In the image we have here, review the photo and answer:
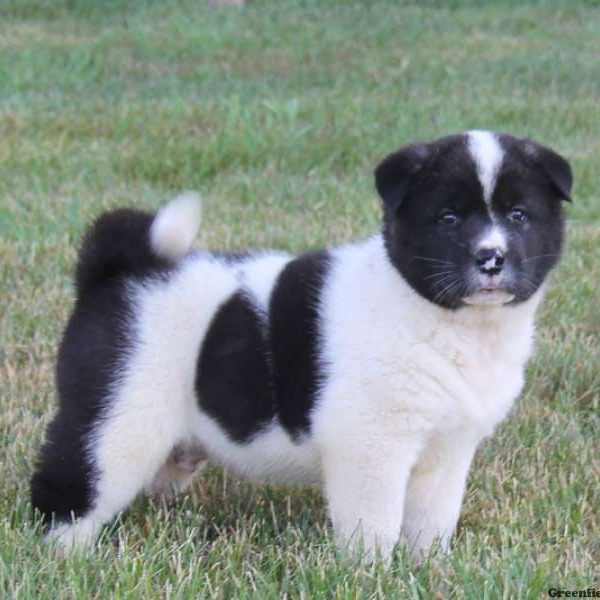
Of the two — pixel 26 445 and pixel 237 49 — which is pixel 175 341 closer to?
pixel 26 445

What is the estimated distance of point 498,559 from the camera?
322cm

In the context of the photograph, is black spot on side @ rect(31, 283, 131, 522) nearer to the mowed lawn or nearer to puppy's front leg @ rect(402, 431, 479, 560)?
the mowed lawn

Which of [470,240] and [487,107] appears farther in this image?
[487,107]

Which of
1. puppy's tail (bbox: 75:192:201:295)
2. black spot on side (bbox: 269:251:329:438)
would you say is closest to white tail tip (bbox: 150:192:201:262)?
puppy's tail (bbox: 75:192:201:295)

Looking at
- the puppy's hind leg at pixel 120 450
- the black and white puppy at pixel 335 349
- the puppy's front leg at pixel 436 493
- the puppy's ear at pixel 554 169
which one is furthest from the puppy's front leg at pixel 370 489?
the puppy's ear at pixel 554 169

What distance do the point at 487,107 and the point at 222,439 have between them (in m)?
6.76

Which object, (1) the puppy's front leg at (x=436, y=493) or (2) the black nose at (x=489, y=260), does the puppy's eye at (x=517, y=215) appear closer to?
(2) the black nose at (x=489, y=260)

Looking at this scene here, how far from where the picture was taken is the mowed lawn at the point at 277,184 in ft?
10.7

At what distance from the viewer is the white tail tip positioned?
360 centimetres

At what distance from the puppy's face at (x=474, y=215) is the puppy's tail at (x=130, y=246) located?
26.8 inches

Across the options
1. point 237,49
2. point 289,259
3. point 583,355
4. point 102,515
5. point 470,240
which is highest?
point 470,240

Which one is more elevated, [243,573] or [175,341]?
[175,341]

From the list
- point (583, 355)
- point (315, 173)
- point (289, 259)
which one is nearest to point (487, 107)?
point (315, 173)

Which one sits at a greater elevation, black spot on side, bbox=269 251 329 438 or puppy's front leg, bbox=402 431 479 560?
black spot on side, bbox=269 251 329 438
